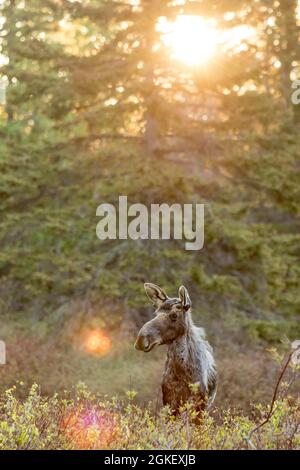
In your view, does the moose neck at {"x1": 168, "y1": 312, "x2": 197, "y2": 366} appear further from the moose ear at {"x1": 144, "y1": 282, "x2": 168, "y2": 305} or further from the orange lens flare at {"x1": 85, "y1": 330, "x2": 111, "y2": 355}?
the orange lens flare at {"x1": 85, "y1": 330, "x2": 111, "y2": 355}

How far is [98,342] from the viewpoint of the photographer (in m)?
18.7

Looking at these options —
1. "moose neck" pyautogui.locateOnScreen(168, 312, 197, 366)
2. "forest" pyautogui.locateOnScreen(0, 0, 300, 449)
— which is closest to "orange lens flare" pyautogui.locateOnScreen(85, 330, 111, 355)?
"forest" pyautogui.locateOnScreen(0, 0, 300, 449)

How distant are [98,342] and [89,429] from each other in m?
14.2

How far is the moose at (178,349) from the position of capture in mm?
6293

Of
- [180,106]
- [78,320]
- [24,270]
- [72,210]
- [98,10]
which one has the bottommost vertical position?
[78,320]

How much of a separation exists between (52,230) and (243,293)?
5.14 m

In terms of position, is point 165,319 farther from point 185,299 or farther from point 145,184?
point 145,184

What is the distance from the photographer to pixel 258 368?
1572 cm

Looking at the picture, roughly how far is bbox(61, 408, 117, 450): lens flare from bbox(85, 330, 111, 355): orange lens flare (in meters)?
12.8

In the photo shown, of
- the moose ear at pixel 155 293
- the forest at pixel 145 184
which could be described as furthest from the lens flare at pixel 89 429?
the forest at pixel 145 184

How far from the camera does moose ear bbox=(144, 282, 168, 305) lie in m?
6.36

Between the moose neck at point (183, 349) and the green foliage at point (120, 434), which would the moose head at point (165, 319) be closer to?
the moose neck at point (183, 349)

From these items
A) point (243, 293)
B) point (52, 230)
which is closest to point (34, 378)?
point (52, 230)

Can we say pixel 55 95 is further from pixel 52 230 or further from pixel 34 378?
pixel 34 378
